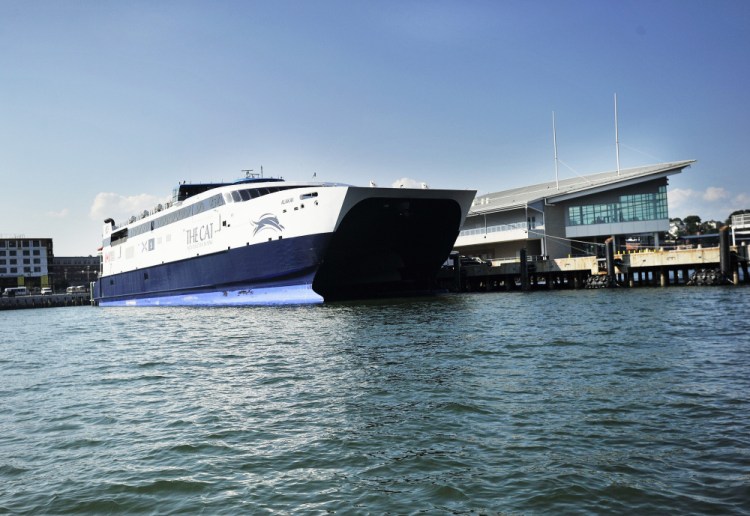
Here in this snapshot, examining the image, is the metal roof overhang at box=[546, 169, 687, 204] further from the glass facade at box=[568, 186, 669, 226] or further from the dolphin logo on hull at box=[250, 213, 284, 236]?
the dolphin logo on hull at box=[250, 213, 284, 236]

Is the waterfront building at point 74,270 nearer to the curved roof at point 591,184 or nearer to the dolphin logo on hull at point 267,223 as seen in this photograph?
the curved roof at point 591,184

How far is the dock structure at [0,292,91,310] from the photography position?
75312 mm

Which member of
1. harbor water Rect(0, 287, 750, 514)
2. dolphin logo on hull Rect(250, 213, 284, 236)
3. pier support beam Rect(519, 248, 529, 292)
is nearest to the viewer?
harbor water Rect(0, 287, 750, 514)

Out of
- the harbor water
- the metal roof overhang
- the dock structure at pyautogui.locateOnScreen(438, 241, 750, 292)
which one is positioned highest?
the metal roof overhang

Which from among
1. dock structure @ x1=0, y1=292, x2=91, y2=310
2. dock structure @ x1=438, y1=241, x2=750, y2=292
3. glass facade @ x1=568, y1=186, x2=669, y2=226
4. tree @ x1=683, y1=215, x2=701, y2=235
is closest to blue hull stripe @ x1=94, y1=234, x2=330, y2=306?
dock structure @ x1=438, y1=241, x2=750, y2=292

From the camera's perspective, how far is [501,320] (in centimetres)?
1945

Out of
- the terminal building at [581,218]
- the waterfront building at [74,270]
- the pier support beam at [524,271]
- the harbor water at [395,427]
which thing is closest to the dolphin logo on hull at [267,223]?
the harbor water at [395,427]

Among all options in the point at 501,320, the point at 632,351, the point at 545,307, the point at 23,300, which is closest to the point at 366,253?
the point at 545,307

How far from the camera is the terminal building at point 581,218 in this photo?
4278cm

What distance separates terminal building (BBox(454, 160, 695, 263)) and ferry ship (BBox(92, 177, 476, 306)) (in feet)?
58.0

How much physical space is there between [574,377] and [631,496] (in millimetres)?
4724

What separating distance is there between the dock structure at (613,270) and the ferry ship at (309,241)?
38.7 ft

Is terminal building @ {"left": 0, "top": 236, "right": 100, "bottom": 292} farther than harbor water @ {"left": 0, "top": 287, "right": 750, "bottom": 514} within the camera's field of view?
Yes

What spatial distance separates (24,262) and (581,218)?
99994mm
